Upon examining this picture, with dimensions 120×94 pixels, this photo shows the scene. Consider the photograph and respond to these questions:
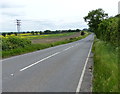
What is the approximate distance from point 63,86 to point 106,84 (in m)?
1.64

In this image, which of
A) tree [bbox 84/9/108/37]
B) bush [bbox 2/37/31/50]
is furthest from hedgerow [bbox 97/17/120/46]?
tree [bbox 84/9/108/37]

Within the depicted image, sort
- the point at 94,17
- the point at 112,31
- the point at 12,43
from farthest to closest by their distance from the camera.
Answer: the point at 94,17 < the point at 12,43 < the point at 112,31

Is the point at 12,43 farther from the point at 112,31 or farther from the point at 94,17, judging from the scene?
the point at 94,17

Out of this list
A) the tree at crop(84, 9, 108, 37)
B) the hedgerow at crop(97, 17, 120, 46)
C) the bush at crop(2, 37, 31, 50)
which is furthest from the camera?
the tree at crop(84, 9, 108, 37)

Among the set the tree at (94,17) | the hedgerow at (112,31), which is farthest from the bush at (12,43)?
the tree at (94,17)

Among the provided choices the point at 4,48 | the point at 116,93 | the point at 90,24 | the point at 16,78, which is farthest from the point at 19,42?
the point at 90,24

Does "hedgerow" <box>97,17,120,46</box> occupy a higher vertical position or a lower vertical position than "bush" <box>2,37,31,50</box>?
higher

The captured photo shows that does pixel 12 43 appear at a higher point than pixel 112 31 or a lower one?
lower

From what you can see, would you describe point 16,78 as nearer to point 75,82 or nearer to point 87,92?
point 75,82

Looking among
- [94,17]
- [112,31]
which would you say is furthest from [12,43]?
[94,17]

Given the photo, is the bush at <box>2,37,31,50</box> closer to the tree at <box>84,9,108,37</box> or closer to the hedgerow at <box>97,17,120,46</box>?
the hedgerow at <box>97,17,120,46</box>

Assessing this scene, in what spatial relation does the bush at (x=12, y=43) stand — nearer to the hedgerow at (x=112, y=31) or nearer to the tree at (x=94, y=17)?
the hedgerow at (x=112, y=31)

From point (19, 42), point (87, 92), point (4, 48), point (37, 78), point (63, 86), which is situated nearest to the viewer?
point (87, 92)

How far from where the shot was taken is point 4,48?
76.8 feet
